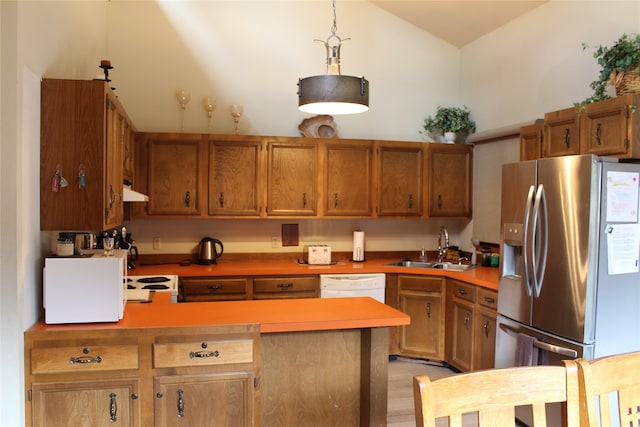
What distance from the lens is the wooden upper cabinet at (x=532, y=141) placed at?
3.52 m

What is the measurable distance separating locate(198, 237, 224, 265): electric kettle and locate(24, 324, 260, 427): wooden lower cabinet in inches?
81.6

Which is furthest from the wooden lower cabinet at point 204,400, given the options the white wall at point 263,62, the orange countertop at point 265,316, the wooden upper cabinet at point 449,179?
the wooden upper cabinet at point 449,179

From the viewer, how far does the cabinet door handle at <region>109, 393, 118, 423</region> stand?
94.1 inches

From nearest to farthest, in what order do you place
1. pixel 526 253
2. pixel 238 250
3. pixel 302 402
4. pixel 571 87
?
pixel 302 402, pixel 526 253, pixel 571 87, pixel 238 250

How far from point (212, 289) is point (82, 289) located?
5.64ft

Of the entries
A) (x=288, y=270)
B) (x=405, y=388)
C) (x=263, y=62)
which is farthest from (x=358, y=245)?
(x=263, y=62)

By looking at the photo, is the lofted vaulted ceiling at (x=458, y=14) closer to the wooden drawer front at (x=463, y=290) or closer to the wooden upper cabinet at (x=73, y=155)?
the wooden drawer front at (x=463, y=290)

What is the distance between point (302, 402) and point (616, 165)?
2.15 meters

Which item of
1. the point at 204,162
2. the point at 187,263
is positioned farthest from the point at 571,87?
the point at 187,263

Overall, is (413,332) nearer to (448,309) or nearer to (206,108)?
(448,309)

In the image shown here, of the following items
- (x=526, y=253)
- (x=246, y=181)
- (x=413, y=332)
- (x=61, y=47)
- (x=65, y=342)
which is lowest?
(x=413, y=332)

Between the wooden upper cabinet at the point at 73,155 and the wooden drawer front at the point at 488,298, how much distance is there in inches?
106

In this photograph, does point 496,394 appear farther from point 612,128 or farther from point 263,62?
point 263,62

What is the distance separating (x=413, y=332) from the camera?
447 cm
